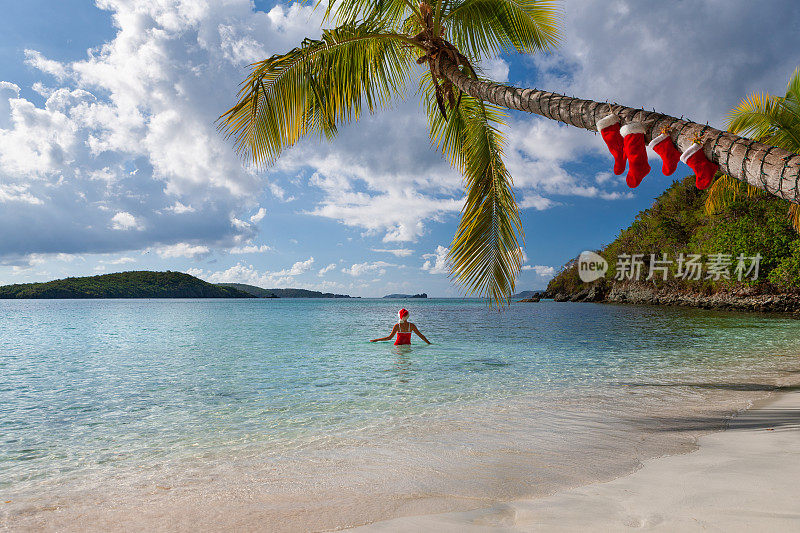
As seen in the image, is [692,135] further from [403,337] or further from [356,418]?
[403,337]

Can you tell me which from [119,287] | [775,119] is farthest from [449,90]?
[119,287]

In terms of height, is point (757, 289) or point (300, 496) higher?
point (757, 289)

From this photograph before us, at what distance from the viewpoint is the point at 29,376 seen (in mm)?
8992

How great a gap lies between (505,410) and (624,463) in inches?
84.2

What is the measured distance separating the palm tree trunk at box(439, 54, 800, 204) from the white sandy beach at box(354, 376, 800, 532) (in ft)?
6.35

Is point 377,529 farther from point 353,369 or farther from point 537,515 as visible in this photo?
point 353,369

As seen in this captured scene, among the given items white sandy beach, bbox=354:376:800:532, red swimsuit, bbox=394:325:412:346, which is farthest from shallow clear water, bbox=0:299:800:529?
red swimsuit, bbox=394:325:412:346

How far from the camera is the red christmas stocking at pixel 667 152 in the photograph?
3479 millimetres

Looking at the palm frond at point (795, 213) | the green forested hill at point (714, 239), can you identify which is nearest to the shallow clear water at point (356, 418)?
the palm frond at point (795, 213)

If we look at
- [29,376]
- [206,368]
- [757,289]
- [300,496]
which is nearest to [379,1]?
[300,496]

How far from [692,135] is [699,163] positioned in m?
0.23

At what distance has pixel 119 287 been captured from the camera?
99.0m

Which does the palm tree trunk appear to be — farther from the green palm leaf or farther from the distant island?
the distant island

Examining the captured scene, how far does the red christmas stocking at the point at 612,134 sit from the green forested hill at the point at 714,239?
93.5 ft
